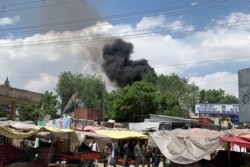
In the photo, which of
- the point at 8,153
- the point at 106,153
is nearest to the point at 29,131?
the point at 8,153

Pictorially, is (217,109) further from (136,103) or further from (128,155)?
(128,155)

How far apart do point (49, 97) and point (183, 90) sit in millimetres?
24527

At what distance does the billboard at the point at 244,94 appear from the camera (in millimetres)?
12078

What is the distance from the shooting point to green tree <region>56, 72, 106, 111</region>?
68688 mm

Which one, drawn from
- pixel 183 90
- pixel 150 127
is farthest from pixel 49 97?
pixel 150 127

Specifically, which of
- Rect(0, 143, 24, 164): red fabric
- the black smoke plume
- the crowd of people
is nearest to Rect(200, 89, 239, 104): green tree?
the black smoke plume

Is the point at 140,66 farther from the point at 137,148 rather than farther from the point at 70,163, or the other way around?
the point at 70,163

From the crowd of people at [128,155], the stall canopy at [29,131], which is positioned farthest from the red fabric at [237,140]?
the crowd of people at [128,155]

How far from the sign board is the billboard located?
3916 centimetres

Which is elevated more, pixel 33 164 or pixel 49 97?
pixel 49 97

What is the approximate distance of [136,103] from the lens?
46.8 m

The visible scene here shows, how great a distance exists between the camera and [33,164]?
671 inches

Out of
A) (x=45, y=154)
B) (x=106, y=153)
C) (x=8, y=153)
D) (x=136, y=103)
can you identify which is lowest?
(x=106, y=153)

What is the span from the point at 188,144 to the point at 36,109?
5357 cm
